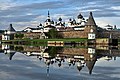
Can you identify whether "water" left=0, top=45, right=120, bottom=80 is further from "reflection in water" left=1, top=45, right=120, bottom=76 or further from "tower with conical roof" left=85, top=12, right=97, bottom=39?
"tower with conical roof" left=85, top=12, right=97, bottom=39

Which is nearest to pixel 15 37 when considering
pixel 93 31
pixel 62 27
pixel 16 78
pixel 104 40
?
pixel 62 27

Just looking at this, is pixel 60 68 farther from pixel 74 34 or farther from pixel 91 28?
pixel 74 34

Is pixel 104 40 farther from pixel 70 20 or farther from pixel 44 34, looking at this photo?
pixel 70 20

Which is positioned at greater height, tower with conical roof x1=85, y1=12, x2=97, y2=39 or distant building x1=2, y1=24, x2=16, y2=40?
tower with conical roof x1=85, y1=12, x2=97, y2=39

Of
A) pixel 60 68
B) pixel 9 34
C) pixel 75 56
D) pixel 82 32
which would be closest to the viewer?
pixel 60 68

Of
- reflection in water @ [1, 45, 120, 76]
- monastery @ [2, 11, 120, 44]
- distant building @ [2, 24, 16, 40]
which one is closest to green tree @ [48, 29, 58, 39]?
monastery @ [2, 11, 120, 44]

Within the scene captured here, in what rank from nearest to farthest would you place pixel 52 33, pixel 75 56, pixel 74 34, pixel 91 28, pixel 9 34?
pixel 75 56, pixel 91 28, pixel 74 34, pixel 52 33, pixel 9 34

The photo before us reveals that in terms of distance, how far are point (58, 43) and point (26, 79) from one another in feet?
147

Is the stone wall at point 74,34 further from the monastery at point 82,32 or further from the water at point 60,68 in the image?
the water at point 60,68

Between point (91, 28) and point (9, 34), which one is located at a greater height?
point (91, 28)

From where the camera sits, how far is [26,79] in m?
12.4

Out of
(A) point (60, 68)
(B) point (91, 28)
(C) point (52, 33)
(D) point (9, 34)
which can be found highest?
(A) point (60, 68)

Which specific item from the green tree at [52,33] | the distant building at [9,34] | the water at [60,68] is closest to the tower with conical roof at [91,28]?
the green tree at [52,33]

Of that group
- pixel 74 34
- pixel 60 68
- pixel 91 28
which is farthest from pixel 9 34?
pixel 60 68
